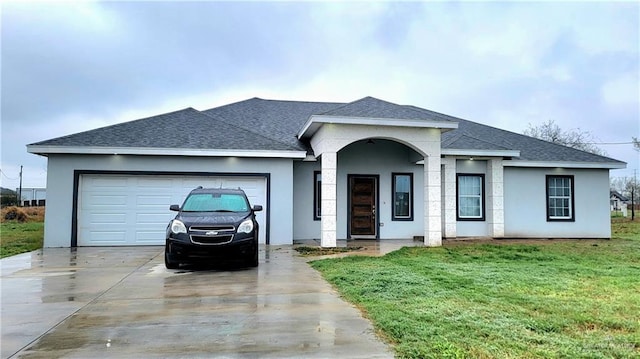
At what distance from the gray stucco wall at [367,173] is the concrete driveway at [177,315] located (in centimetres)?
586

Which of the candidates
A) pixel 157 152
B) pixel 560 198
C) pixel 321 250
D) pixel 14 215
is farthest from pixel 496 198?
pixel 14 215

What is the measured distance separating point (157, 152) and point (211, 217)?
513cm

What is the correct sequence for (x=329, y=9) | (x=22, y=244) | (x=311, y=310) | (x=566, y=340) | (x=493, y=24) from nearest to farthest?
(x=566, y=340) → (x=311, y=310) → (x=22, y=244) → (x=329, y=9) → (x=493, y=24)

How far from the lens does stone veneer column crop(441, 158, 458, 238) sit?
14.3 m

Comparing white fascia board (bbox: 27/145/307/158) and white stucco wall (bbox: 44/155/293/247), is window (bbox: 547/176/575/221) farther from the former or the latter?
white stucco wall (bbox: 44/155/293/247)

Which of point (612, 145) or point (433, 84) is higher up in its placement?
point (433, 84)

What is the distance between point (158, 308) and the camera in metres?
5.36

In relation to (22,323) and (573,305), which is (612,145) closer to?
(573,305)

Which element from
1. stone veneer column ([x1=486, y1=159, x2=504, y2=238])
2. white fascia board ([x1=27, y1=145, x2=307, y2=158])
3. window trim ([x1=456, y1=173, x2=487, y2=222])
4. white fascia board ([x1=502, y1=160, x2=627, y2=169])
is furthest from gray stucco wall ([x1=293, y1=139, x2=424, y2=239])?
white fascia board ([x1=502, y1=160, x2=627, y2=169])

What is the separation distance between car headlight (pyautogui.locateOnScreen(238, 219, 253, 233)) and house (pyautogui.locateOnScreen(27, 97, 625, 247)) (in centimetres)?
375

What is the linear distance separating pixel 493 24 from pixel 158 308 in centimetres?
1590

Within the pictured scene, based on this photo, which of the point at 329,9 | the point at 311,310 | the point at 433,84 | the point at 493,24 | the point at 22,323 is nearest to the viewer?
the point at 22,323

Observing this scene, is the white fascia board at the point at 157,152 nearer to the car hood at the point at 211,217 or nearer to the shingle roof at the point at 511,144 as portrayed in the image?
the car hood at the point at 211,217

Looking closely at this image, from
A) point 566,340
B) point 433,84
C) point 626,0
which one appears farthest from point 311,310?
point 433,84
